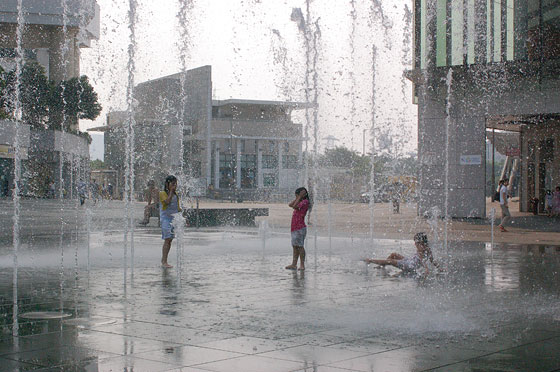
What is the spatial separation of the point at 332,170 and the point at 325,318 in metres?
76.9

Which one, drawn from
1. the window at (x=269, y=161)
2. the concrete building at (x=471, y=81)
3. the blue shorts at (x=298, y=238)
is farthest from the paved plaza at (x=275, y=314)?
the window at (x=269, y=161)

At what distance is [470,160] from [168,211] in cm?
1876

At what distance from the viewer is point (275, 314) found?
7484 mm

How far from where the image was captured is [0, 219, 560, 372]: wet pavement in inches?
213

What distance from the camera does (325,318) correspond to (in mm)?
7238

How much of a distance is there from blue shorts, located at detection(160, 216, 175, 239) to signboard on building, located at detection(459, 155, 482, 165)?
61.4 ft

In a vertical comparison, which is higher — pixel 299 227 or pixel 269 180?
pixel 269 180

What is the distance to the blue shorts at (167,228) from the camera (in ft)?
39.3

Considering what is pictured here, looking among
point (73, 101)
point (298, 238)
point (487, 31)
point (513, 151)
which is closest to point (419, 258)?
point (298, 238)

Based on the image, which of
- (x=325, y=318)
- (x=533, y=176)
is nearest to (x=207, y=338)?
(x=325, y=318)

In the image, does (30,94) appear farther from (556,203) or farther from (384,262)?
(384,262)

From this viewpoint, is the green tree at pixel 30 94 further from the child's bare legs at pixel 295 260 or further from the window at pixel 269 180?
the child's bare legs at pixel 295 260

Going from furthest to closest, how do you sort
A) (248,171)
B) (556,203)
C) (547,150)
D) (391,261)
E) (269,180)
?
(248,171) → (269,180) → (547,150) → (556,203) → (391,261)

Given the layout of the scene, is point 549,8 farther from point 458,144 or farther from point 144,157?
point 144,157
